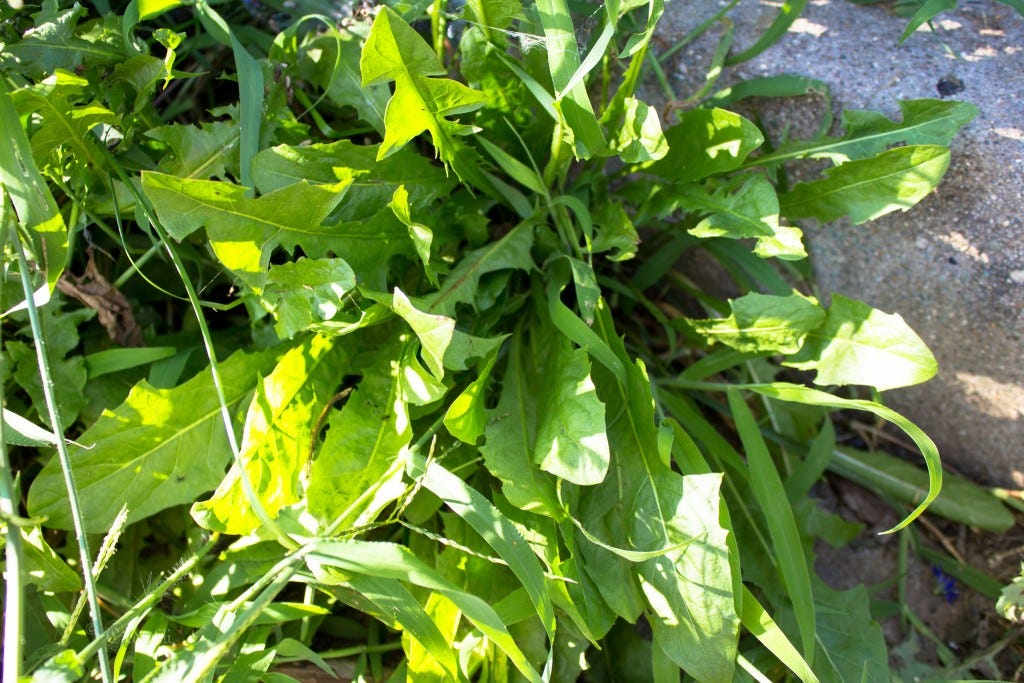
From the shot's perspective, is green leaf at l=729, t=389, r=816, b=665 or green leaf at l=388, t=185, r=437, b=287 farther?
green leaf at l=729, t=389, r=816, b=665

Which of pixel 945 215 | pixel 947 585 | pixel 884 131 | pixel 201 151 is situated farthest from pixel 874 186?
pixel 201 151

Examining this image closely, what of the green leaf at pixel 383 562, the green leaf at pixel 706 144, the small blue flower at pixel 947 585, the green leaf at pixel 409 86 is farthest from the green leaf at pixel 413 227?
the small blue flower at pixel 947 585

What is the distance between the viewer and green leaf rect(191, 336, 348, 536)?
1.16 metres

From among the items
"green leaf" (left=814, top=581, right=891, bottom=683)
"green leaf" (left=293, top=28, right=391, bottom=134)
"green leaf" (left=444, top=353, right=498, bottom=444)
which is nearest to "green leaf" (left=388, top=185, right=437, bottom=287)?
"green leaf" (left=444, top=353, right=498, bottom=444)

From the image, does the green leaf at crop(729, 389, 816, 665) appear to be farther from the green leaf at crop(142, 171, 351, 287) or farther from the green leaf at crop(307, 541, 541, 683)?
the green leaf at crop(142, 171, 351, 287)

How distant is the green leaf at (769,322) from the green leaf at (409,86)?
54 centimetres

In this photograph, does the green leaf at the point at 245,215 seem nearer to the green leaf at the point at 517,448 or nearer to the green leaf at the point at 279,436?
the green leaf at the point at 279,436

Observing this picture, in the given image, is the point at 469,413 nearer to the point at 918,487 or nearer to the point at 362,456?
the point at 362,456

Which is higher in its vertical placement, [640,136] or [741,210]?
[640,136]

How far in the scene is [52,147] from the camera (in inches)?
45.3

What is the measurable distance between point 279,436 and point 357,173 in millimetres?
428

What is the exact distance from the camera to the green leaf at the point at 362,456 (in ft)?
3.72

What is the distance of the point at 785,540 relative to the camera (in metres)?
1.23

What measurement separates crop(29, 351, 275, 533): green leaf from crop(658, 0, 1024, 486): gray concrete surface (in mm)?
1049
